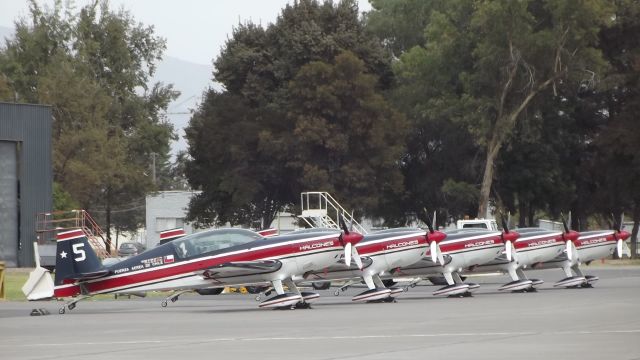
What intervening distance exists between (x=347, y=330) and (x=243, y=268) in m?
8.42

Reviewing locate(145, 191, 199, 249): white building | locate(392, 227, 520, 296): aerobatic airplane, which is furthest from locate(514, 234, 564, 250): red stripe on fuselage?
locate(145, 191, 199, 249): white building

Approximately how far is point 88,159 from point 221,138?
10.6 m

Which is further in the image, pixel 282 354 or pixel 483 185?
pixel 483 185

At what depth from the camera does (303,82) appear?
66500 mm

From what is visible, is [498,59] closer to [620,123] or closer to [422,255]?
[620,123]

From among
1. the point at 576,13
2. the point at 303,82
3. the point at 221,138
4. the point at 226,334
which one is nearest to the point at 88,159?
the point at 221,138

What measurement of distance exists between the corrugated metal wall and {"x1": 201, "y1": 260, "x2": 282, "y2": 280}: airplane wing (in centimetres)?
2996

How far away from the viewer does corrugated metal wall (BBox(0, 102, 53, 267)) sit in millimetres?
55625

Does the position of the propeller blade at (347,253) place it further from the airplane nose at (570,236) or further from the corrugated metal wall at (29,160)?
the corrugated metal wall at (29,160)

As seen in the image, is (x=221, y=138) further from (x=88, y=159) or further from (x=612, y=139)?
(x=612, y=139)

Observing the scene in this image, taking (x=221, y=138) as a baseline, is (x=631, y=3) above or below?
above

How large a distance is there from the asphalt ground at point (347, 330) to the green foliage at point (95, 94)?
A: 45.8m

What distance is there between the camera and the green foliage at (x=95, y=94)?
7638 cm

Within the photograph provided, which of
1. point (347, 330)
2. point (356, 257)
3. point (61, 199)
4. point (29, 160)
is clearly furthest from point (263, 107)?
point (347, 330)
